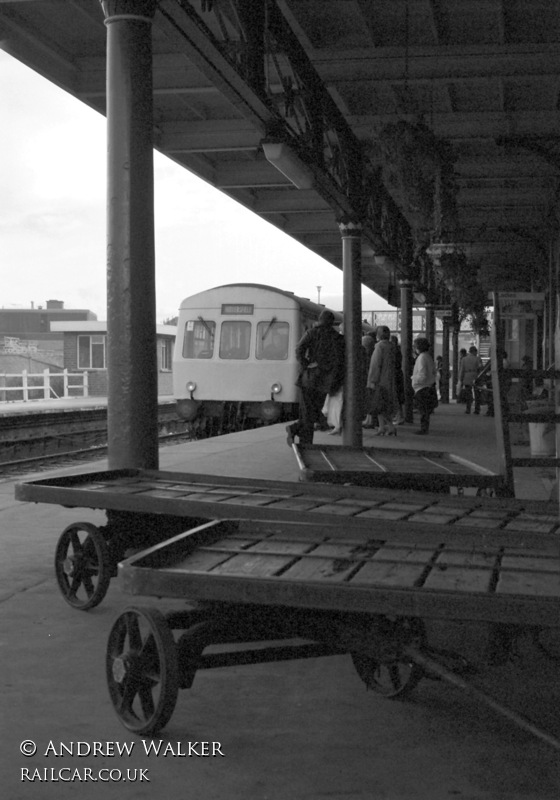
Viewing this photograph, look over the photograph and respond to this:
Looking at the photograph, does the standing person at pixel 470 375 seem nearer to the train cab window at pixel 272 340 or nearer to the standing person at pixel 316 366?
the train cab window at pixel 272 340

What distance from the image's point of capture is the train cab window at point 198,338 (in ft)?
66.8

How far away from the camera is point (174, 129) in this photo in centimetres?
1398

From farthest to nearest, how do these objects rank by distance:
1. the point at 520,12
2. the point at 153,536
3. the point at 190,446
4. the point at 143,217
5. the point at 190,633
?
1. the point at 190,446
2. the point at 520,12
3. the point at 143,217
4. the point at 153,536
5. the point at 190,633

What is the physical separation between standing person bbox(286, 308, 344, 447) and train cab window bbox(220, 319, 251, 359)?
7.59 m

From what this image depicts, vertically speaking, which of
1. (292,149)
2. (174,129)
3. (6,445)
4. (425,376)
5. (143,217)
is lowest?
(6,445)

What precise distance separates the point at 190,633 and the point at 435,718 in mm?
852

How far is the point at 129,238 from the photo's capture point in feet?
19.4

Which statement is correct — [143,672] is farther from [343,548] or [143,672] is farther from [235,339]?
[235,339]

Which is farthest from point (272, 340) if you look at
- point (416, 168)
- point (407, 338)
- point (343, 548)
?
point (343, 548)

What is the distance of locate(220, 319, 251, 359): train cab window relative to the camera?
789 inches

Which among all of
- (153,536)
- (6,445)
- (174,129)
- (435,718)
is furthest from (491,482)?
(6,445)

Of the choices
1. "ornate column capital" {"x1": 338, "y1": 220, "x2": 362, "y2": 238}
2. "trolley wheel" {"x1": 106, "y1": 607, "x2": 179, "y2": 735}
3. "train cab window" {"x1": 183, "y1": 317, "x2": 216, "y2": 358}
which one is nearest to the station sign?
"ornate column capital" {"x1": 338, "y1": 220, "x2": 362, "y2": 238}

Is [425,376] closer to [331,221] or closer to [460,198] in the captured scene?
[460,198]

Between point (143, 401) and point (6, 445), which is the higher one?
point (143, 401)
